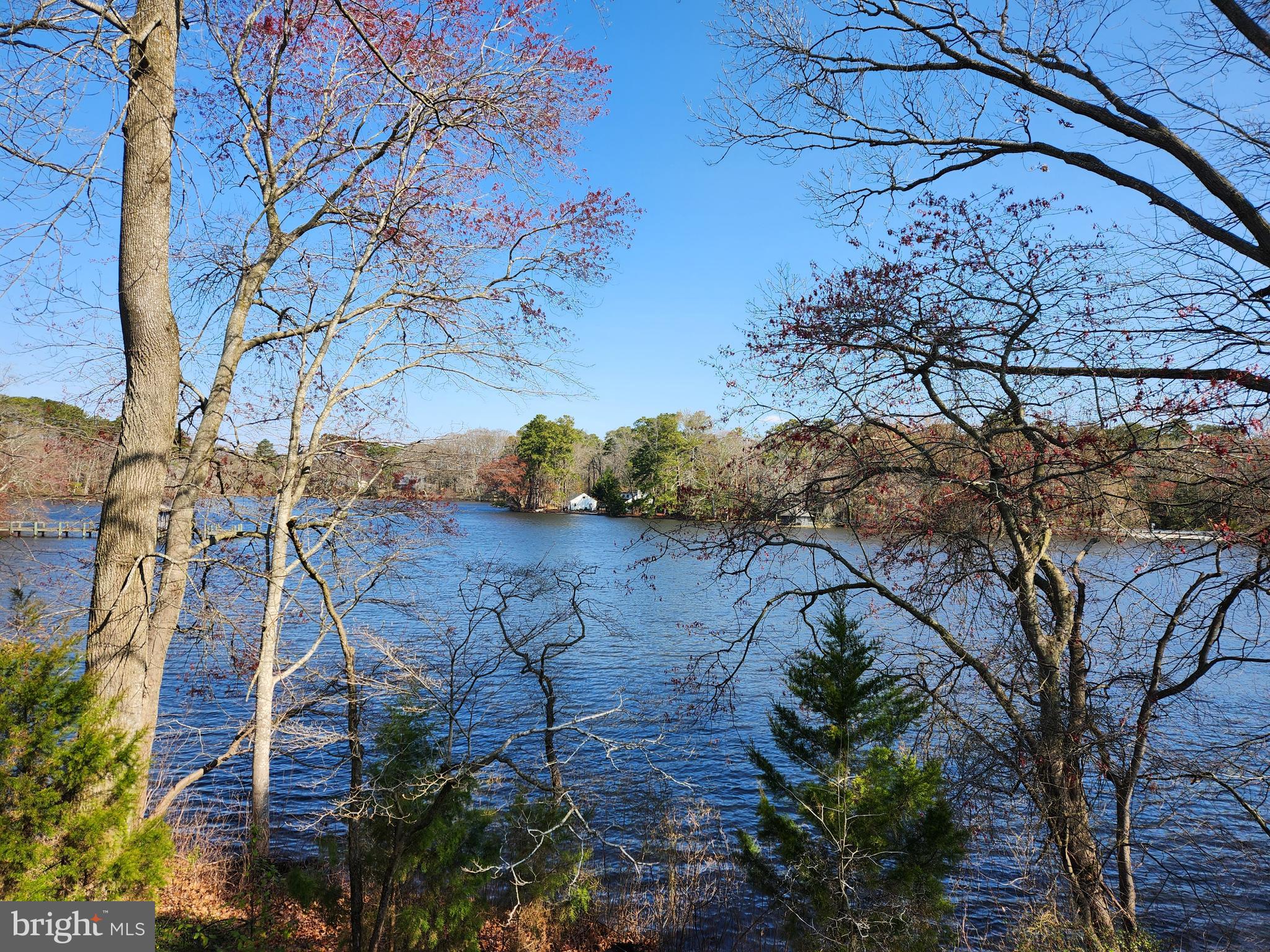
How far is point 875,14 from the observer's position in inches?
249

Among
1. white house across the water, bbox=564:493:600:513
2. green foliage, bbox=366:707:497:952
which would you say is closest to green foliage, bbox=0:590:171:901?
green foliage, bbox=366:707:497:952

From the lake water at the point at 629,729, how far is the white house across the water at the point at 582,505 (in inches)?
2153

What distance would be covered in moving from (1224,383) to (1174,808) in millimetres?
3512

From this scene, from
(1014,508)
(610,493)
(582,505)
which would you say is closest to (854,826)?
(1014,508)

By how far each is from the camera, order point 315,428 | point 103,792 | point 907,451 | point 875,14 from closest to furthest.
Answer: point 103,792 → point 875,14 → point 907,451 → point 315,428

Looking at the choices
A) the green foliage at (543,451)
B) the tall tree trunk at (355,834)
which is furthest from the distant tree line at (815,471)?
the green foliage at (543,451)

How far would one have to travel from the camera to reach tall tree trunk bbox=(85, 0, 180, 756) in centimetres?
584

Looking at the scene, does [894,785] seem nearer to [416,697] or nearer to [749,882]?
[749,882]

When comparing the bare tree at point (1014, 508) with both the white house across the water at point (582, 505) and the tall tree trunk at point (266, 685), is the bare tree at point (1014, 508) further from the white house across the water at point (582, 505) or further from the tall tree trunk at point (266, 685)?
the white house across the water at point (582, 505)

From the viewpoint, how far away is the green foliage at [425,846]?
8.02 m

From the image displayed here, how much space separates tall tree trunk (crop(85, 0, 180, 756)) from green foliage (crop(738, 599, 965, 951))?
22.3ft

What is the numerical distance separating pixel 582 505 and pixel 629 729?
2603 inches

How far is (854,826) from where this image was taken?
27.1 ft

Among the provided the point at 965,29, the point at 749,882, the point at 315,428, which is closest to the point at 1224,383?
the point at 965,29
